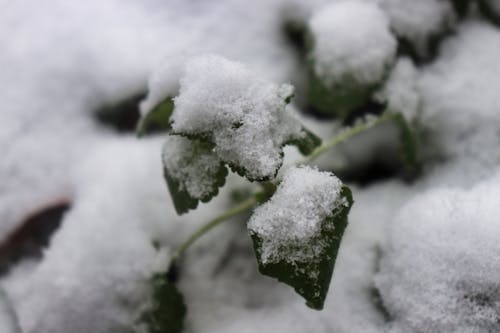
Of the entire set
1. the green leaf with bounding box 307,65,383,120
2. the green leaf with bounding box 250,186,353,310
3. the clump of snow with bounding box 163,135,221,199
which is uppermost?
the clump of snow with bounding box 163,135,221,199

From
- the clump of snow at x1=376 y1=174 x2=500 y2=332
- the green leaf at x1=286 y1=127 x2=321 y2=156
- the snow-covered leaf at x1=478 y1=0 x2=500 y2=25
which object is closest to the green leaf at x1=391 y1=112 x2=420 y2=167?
the clump of snow at x1=376 y1=174 x2=500 y2=332

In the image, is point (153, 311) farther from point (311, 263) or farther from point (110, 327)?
point (311, 263)

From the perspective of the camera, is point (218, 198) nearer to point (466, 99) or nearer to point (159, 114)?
point (159, 114)

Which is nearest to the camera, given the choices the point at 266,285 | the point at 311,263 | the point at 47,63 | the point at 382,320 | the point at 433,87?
the point at 311,263

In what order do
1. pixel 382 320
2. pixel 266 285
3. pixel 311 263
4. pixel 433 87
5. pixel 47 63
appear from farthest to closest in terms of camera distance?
pixel 47 63 → pixel 433 87 → pixel 266 285 → pixel 382 320 → pixel 311 263

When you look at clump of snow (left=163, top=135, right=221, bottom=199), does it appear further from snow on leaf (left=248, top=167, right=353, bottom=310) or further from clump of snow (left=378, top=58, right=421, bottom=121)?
clump of snow (left=378, top=58, right=421, bottom=121)

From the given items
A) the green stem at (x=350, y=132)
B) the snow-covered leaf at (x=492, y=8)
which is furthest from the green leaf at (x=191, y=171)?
the snow-covered leaf at (x=492, y=8)

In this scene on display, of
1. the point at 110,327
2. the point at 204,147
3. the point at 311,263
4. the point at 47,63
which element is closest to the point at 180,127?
the point at 204,147
